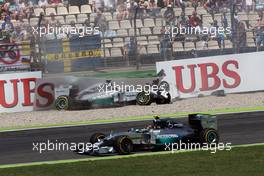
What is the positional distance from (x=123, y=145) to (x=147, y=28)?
10.6 m

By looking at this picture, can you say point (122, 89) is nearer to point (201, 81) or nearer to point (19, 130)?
point (201, 81)

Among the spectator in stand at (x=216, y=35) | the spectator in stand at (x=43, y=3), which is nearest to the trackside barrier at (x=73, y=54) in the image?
the spectator in stand at (x=43, y=3)

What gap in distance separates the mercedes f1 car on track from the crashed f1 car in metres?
7.84

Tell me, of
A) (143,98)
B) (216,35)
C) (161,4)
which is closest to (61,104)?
(143,98)

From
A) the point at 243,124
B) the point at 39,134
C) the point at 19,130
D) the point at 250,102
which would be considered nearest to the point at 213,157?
the point at 243,124

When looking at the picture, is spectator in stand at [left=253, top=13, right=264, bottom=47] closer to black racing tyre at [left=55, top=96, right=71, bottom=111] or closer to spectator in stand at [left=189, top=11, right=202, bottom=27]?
spectator in stand at [left=189, top=11, right=202, bottom=27]

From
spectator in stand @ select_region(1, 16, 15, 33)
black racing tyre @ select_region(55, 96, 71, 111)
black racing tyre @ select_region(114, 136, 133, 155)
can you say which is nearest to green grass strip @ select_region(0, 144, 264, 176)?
black racing tyre @ select_region(114, 136, 133, 155)

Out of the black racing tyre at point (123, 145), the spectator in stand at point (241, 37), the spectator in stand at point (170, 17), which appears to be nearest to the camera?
the black racing tyre at point (123, 145)

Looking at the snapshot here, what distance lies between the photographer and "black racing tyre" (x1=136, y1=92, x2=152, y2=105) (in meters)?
21.8

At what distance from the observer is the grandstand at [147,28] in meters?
23.1

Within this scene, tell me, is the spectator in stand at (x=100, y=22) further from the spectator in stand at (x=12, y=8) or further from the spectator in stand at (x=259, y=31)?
the spectator in stand at (x=259, y=31)

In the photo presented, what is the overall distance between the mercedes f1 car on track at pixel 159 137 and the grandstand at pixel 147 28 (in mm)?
9210

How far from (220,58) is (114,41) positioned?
11.1 feet

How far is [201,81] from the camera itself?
890 inches
